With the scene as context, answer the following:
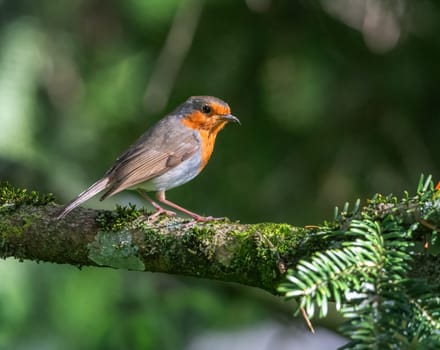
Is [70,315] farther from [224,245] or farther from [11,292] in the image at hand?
[224,245]

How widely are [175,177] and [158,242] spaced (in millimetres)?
1713

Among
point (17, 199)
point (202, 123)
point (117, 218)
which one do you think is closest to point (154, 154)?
point (202, 123)

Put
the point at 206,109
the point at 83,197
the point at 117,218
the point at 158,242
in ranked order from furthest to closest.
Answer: the point at 206,109 < the point at 83,197 < the point at 117,218 < the point at 158,242

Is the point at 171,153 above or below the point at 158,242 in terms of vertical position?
above

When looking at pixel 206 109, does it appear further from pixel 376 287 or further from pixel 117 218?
pixel 376 287

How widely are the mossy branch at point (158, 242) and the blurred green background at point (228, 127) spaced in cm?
140

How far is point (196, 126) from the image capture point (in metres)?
4.73

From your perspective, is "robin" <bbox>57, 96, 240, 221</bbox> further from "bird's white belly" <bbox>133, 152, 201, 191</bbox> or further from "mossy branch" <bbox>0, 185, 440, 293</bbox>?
"mossy branch" <bbox>0, 185, 440, 293</bbox>

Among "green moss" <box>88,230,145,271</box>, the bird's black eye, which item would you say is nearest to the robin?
the bird's black eye

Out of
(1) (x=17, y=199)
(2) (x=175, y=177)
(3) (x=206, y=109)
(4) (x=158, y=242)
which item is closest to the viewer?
(4) (x=158, y=242)

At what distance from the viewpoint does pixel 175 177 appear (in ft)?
14.4

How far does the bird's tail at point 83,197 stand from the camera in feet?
9.61

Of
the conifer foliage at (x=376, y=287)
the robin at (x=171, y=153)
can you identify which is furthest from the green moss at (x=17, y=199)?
the conifer foliage at (x=376, y=287)

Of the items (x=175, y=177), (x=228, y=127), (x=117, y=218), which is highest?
(x=228, y=127)
